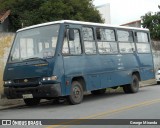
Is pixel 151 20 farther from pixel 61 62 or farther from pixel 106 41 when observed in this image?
pixel 61 62

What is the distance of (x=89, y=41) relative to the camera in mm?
15820

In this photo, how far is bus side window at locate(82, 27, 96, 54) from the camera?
51.2ft

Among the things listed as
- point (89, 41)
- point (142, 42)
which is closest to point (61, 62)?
point (89, 41)

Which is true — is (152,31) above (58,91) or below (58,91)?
above

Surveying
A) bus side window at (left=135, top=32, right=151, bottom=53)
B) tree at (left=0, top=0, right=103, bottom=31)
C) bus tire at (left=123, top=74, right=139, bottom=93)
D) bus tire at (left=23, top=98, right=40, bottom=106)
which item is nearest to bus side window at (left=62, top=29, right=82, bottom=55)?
bus tire at (left=23, top=98, right=40, bottom=106)

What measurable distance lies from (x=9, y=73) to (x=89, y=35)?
3403mm

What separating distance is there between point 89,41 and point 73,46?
3.78 feet

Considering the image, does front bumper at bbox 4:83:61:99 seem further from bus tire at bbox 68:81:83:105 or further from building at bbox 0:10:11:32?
building at bbox 0:10:11:32

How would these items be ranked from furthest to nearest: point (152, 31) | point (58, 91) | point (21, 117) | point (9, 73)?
point (152, 31) < point (9, 73) < point (58, 91) < point (21, 117)

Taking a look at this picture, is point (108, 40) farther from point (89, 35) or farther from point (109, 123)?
point (109, 123)

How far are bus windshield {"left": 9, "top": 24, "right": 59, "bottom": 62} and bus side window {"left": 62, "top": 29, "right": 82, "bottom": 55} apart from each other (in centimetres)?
40

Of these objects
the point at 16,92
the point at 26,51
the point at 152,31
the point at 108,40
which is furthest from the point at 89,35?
the point at 152,31

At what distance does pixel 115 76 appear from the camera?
17375mm

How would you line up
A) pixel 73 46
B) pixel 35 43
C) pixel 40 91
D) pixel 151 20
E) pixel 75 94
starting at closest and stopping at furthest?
pixel 40 91 < pixel 35 43 < pixel 75 94 < pixel 73 46 < pixel 151 20
